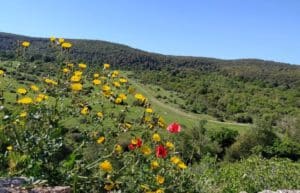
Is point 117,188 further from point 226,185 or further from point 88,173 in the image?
point 226,185

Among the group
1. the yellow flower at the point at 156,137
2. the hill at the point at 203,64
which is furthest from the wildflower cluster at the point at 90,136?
the hill at the point at 203,64

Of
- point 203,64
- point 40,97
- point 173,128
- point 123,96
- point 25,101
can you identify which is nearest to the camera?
point 25,101

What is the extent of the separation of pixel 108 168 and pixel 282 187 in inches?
257

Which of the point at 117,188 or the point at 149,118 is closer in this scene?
the point at 117,188

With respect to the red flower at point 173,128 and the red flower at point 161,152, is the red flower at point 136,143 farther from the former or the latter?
the red flower at point 173,128

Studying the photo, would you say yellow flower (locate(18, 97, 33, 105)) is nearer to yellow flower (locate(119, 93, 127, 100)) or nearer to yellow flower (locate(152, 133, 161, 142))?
yellow flower (locate(119, 93, 127, 100))

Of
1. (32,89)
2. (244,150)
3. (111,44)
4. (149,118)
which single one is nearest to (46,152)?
(32,89)

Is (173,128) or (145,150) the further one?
(173,128)

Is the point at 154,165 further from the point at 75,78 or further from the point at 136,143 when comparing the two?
the point at 75,78

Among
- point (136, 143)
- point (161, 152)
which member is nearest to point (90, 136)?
point (136, 143)

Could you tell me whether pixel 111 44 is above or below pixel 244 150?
above

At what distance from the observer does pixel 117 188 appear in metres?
4.34

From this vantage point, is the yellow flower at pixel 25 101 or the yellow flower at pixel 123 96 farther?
the yellow flower at pixel 123 96

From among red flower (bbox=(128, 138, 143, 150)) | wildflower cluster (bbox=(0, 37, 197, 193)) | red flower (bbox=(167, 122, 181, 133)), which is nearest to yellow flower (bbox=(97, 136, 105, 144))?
wildflower cluster (bbox=(0, 37, 197, 193))
